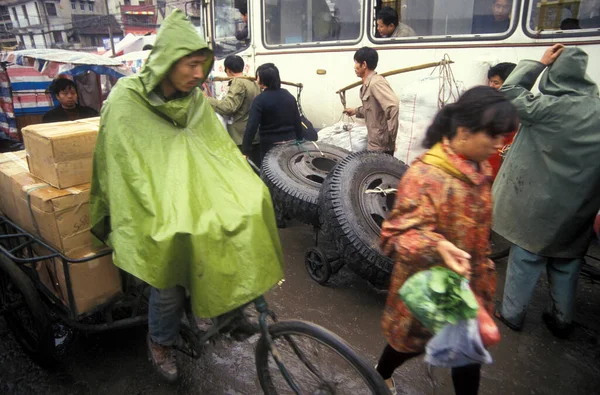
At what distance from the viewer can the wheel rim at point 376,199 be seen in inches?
126

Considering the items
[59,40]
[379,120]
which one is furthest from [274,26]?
[59,40]

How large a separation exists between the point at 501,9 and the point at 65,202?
4308 mm

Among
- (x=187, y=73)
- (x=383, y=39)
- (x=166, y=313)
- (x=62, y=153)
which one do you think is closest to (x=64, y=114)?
(x=62, y=153)

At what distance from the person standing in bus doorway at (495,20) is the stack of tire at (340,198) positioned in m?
1.80

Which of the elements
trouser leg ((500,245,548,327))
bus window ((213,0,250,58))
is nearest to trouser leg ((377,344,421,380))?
trouser leg ((500,245,548,327))

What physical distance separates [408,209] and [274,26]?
197 inches

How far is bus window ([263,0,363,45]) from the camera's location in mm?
4969

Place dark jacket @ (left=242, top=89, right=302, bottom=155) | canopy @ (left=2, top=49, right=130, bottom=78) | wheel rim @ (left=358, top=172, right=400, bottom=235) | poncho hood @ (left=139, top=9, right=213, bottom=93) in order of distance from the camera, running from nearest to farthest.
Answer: poncho hood @ (left=139, top=9, right=213, bottom=93) < wheel rim @ (left=358, top=172, right=400, bottom=235) < dark jacket @ (left=242, top=89, right=302, bottom=155) < canopy @ (left=2, top=49, right=130, bottom=78)

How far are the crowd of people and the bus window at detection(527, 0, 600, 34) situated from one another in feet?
1.06

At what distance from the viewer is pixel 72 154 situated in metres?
2.08

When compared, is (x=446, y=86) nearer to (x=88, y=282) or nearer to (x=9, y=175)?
(x=88, y=282)

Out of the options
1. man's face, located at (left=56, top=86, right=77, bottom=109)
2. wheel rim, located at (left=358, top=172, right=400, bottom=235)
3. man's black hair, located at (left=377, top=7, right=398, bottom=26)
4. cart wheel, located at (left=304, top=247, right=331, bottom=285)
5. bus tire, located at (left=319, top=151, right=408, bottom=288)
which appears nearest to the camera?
bus tire, located at (left=319, top=151, right=408, bottom=288)

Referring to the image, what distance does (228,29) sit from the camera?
6.40 meters

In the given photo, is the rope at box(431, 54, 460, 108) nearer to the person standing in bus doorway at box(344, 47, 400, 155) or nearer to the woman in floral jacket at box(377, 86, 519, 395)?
the person standing in bus doorway at box(344, 47, 400, 155)
